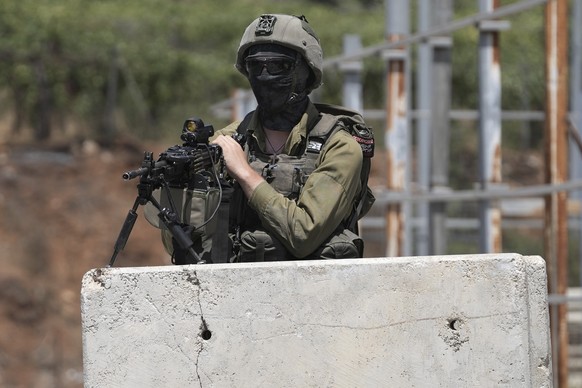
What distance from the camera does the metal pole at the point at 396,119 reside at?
9.78 metres

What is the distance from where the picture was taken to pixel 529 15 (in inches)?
1161

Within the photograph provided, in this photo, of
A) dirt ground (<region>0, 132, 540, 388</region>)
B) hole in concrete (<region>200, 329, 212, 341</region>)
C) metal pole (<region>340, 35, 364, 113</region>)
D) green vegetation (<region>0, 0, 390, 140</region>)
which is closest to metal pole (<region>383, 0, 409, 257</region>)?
metal pole (<region>340, 35, 364, 113</region>)

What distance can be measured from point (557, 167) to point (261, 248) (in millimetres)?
3570

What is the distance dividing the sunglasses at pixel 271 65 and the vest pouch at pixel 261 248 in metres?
0.56

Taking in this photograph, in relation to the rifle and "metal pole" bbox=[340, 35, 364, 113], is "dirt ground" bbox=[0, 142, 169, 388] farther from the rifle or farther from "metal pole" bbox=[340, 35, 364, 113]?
the rifle

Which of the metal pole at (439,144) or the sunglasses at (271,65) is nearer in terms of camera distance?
the sunglasses at (271,65)

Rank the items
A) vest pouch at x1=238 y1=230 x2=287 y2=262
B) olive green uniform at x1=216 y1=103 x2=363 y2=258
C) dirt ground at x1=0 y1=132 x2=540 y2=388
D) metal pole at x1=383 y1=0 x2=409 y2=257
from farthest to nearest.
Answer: dirt ground at x1=0 y1=132 x2=540 y2=388
metal pole at x1=383 y1=0 x2=409 y2=257
vest pouch at x1=238 y1=230 x2=287 y2=262
olive green uniform at x1=216 y1=103 x2=363 y2=258

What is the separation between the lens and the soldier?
4586 mm

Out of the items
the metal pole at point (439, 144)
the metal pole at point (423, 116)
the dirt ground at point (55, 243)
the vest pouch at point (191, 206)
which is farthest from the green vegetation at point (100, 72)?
the vest pouch at point (191, 206)

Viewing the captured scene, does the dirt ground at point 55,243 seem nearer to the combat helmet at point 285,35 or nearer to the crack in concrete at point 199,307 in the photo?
the combat helmet at point 285,35

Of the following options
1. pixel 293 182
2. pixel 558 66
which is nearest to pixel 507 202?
pixel 558 66

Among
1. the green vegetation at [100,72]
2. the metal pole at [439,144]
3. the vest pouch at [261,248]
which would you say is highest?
the green vegetation at [100,72]

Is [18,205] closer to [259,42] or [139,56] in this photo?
[139,56]

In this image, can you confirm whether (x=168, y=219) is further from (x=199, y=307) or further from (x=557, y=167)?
(x=557, y=167)
